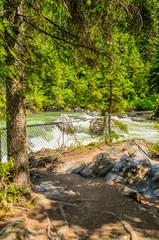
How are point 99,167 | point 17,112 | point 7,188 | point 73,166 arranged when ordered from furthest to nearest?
point 73,166
point 99,167
point 17,112
point 7,188

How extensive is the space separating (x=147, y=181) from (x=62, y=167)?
122 inches

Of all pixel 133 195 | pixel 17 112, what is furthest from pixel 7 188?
pixel 133 195

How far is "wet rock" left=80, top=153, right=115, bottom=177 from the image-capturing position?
19.1 ft

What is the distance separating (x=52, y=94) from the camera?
24203mm

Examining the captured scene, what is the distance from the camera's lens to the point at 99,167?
5961 mm

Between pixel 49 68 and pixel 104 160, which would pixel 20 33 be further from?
pixel 104 160

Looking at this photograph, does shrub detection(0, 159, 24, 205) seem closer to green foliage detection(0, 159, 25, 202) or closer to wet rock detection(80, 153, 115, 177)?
green foliage detection(0, 159, 25, 202)

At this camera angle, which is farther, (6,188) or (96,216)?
(96,216)

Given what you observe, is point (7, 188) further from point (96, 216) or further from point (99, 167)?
point (99, 167)

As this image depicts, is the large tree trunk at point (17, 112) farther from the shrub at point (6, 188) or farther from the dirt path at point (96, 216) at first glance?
the dirt path at point (96, 216)

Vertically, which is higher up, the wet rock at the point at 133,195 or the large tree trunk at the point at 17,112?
the large tree trunk at the point at 17,112

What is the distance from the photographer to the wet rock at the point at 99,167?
5.83m

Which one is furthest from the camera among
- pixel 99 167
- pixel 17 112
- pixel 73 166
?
pixel 73 166

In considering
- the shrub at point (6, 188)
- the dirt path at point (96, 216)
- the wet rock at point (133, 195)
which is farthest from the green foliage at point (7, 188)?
the wet rock at point (133, 195)
